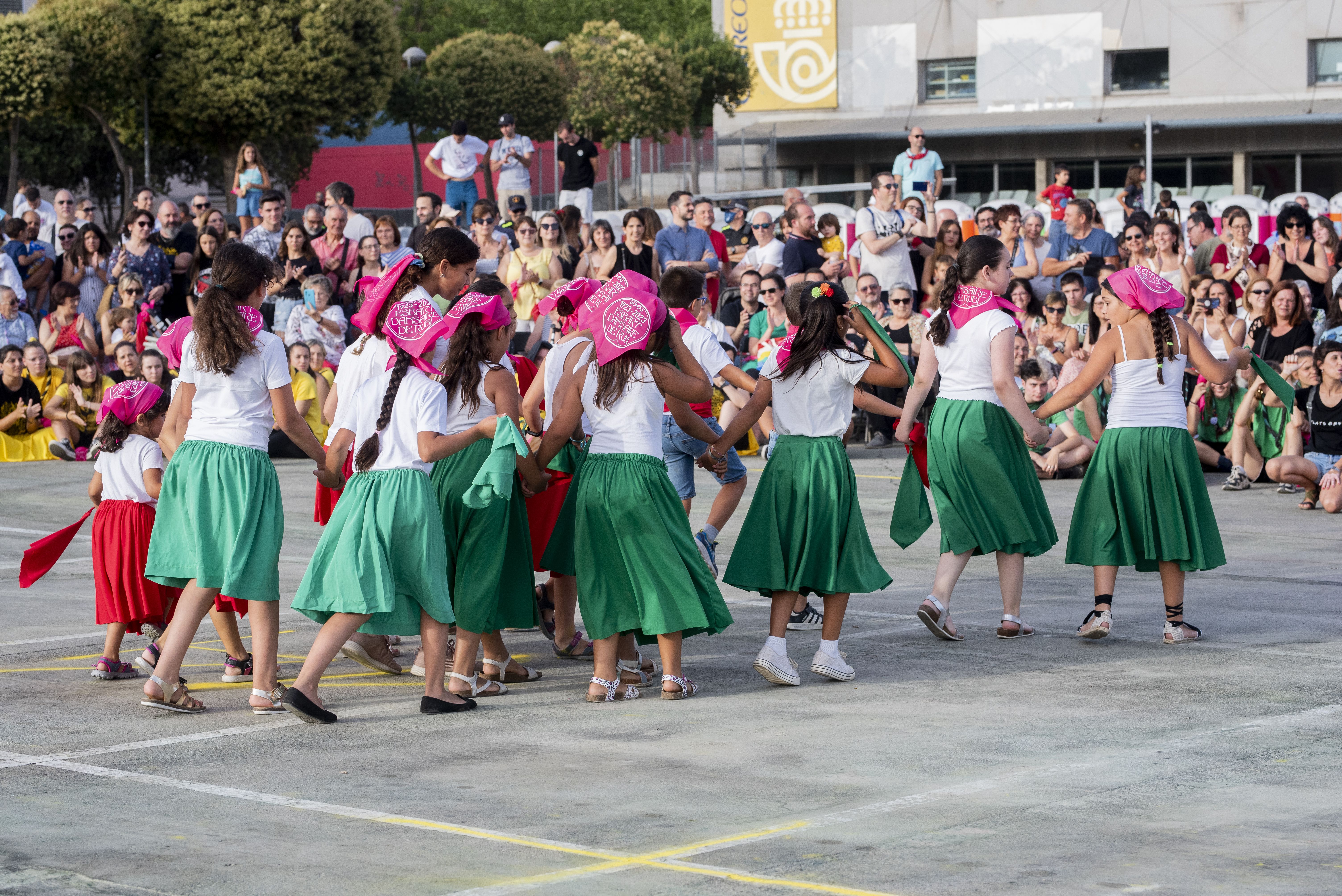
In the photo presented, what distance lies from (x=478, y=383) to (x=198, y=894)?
2.94 m

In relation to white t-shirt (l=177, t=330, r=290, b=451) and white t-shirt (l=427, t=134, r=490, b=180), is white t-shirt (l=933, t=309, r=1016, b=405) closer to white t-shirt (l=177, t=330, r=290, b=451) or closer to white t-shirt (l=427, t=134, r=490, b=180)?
white t-shirt (l=177, t=330, r=290, b=451)

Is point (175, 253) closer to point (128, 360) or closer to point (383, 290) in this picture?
point (128, 360)

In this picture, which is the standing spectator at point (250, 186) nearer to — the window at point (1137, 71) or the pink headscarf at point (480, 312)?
the pink headscarf at point (480, 312)

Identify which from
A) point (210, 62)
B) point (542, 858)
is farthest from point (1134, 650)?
point (210, 62)

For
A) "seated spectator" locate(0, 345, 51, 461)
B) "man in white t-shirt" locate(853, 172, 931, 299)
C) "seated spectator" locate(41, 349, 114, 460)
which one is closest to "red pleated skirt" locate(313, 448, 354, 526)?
"seated spectator" locate(41, 349, 114, 460)

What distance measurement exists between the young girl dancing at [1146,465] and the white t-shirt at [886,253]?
346 inches

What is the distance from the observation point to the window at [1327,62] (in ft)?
143

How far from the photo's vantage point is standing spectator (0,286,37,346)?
17.5 m

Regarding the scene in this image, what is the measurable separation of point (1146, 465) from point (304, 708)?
437cm

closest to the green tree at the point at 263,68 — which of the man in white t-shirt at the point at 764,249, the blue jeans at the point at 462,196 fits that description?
the blue jeans at the point at 462,196

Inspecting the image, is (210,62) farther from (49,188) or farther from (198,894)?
(198,894)

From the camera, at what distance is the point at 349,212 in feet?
60.2

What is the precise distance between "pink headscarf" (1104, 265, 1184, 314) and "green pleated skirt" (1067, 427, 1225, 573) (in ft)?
2.05

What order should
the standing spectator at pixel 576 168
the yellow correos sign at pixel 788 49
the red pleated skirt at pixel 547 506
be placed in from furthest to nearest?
the yellow correos sign at pixel 788 49 < the standing spectator at pixel 576 168 < the red pleated skirt at pixel 547 506
